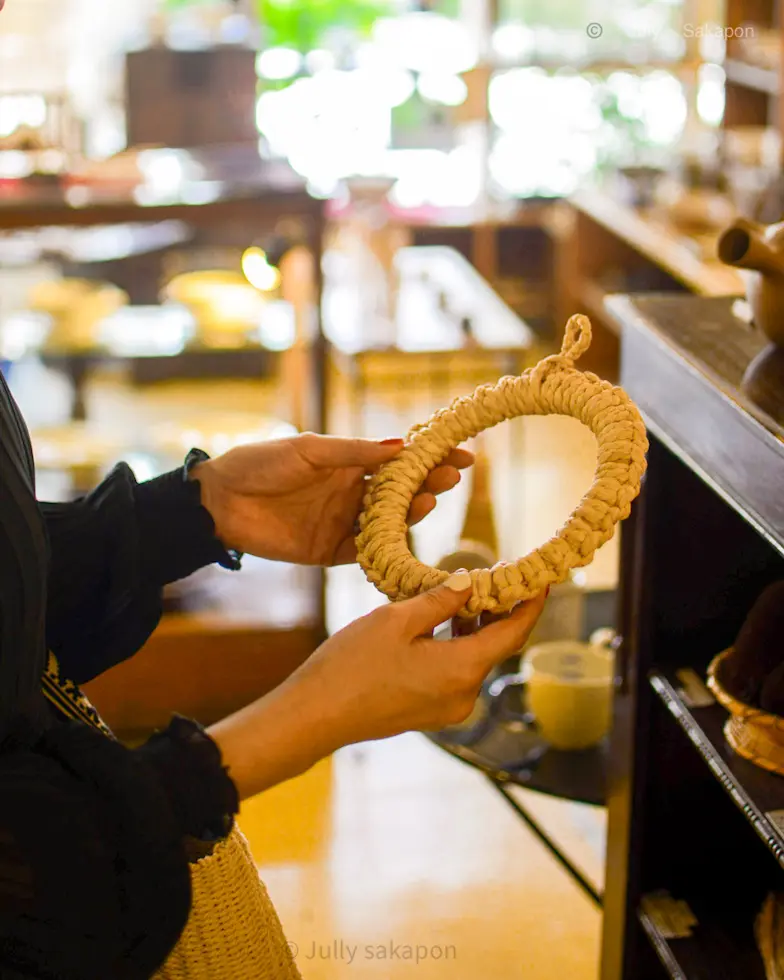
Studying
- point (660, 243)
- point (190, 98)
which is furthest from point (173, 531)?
point (660, 243)

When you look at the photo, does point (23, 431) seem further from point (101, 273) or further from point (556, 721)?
point (101, 273)

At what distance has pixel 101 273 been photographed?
3.46m

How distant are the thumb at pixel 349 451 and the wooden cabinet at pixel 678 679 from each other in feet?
1.05

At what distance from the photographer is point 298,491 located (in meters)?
1.25

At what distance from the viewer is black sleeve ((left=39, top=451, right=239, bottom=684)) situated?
3.93ft

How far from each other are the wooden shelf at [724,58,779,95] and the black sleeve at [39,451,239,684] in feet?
11.4

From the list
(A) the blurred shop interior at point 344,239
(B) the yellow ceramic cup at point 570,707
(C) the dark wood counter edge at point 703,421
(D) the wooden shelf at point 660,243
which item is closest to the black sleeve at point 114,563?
(C) the dark wood counter edge at point 703,421

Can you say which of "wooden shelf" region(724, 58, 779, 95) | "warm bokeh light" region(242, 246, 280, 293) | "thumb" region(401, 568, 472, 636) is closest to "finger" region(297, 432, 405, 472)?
"thumb" region(401, 568, 472, 636)

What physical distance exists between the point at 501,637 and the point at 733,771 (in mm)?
363

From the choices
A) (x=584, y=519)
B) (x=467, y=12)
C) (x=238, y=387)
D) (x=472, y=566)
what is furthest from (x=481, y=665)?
(x=467, y=12)

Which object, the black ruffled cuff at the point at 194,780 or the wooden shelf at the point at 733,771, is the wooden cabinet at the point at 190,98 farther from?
the black ruffled cuff at the point at 194,780

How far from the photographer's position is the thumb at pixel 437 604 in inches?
38.6

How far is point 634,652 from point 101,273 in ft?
7.71

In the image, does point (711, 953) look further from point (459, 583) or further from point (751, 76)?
point (751, 76)
